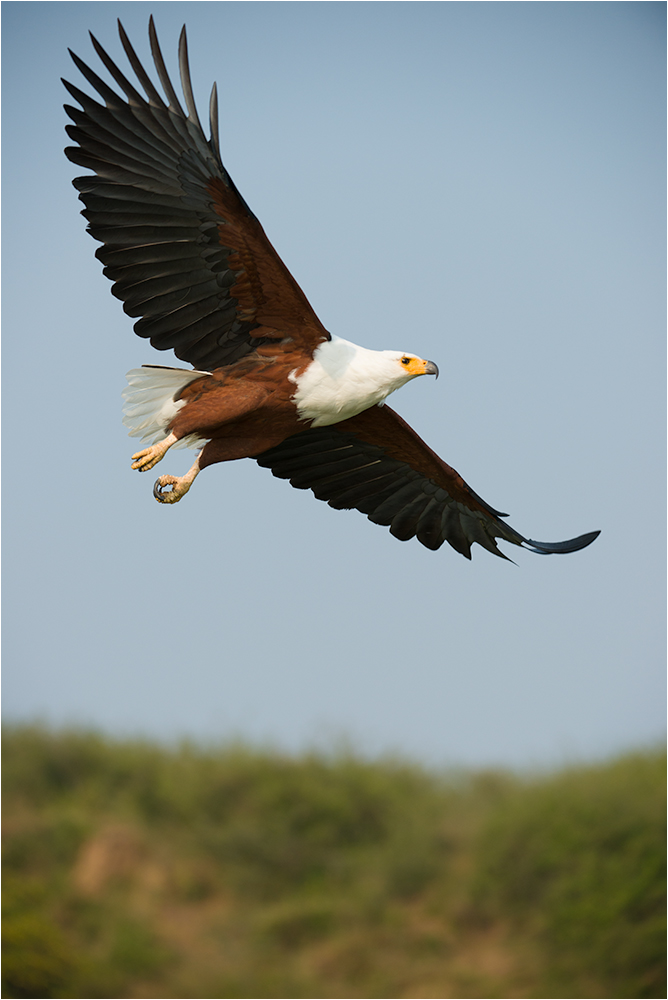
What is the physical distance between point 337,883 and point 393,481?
54.4 feet

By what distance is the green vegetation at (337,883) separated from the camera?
19.0 m

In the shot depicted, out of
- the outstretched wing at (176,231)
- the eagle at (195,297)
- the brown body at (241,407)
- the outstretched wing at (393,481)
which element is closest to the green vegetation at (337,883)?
the outstretched wing at (393,481)

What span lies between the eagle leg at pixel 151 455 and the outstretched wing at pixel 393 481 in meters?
1.34

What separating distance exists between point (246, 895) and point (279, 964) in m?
1.88

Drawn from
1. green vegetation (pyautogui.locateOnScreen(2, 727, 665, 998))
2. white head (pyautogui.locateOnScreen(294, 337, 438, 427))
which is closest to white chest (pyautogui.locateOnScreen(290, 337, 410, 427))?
white head (pyautogui.locateOnScreen(294, 337, 438, 427))

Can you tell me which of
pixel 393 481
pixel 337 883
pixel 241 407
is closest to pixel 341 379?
pixel 241 407

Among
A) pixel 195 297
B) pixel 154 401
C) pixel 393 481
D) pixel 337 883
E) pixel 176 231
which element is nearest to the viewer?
pixel 176 231

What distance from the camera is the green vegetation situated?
1898 cm

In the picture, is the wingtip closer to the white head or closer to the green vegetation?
the white head

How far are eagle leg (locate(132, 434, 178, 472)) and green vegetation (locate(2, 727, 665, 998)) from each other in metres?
15.7

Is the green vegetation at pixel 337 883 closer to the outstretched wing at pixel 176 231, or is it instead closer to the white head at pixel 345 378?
the white head at pixel 345 378

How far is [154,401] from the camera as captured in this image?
19.4ft

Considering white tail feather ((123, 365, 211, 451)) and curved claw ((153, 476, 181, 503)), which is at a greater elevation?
white tail feather ((123, 365, 211, 451))

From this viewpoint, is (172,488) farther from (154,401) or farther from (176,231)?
(176,231)
